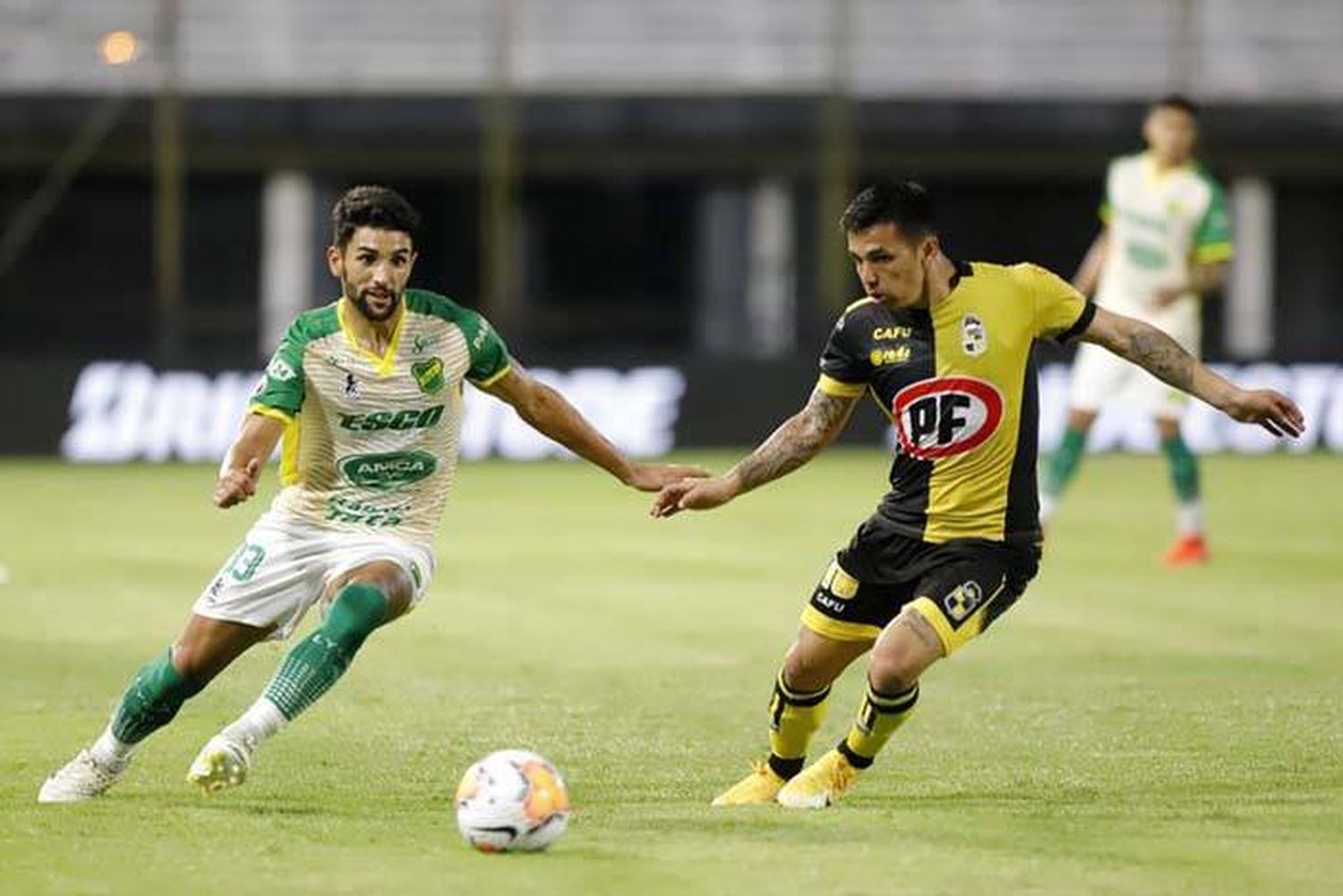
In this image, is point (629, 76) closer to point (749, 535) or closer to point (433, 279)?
point (433, 279)

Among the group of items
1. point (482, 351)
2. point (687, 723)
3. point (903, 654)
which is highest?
point (482, 351)

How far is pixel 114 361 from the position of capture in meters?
27.7

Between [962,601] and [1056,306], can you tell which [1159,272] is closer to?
[1056,306]

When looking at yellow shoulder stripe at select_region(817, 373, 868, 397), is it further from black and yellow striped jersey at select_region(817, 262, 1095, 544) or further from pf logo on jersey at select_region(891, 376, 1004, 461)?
pf logo on jersey at select_region(891, 376, 1004, 461)

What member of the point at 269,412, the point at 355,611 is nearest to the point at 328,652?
the point at 355,611

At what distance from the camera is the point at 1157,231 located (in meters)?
18.0

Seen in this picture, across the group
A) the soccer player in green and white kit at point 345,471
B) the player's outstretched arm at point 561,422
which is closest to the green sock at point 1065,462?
the player's outstretched arm at point 561,422

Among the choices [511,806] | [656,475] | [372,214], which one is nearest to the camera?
[511,806]

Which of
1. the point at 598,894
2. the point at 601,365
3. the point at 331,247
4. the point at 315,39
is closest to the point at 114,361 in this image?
the point at 601,365

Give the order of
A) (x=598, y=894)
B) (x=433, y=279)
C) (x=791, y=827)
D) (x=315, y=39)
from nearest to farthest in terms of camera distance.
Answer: (x=598, y=894) < (x=791, y=827) < (x=315, y=39) < (x=433, y=279)

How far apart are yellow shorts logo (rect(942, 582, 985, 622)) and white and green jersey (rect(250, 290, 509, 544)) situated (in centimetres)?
159

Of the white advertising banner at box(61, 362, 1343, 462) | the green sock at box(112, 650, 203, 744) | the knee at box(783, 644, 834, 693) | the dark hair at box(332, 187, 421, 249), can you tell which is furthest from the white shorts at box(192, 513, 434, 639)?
the white advertising banner at box(61, 362, 1343, 462)

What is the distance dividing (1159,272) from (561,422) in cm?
930

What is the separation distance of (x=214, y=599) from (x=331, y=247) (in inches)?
44.6
